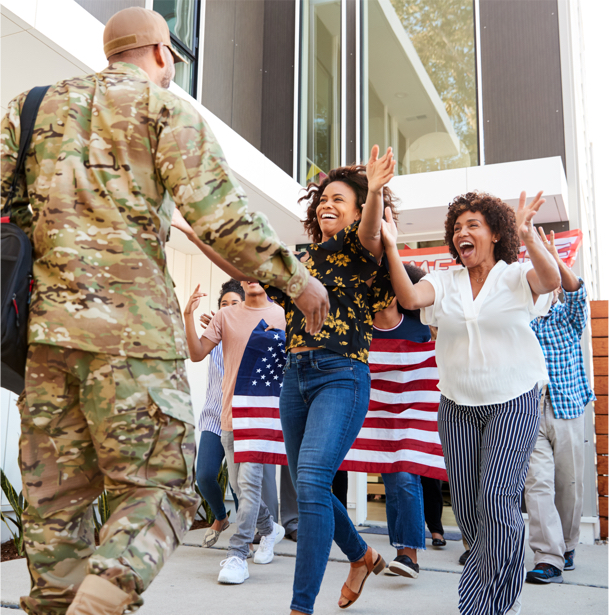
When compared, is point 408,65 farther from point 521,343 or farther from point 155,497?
point 155,497

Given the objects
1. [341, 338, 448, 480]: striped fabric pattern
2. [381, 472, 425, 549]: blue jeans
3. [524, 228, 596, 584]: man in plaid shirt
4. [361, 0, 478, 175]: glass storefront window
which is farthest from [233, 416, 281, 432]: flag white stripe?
[361, 0, 478, 175]: glass storefront window

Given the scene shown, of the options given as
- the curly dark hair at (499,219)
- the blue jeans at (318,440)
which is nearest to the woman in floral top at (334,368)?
the blue jeans at (318,440)

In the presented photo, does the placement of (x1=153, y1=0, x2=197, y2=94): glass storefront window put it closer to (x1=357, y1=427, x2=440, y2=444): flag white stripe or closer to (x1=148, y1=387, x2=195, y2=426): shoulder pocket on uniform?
(x1=357, y1=427, x2=440, y2=444): flag white stripe

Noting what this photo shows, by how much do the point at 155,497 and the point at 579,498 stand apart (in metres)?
3.51

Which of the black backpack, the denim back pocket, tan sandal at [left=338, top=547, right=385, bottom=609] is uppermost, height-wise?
the black backpack

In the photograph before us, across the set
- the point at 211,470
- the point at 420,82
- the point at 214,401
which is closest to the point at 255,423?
the point at 211,470

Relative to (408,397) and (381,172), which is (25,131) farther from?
(408,397)

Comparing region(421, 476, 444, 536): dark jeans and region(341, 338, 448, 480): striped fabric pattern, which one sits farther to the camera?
region(421, 476, 444, 536): dark jeans

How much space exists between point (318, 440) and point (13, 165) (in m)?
1.39

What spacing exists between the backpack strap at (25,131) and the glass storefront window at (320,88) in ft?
22.8

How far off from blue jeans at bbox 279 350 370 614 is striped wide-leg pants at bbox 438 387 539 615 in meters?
0.46

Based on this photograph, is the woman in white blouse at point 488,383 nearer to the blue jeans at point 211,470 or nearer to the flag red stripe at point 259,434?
the flag red stripe at point 259,434

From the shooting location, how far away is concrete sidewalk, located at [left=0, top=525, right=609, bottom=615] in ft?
9.49

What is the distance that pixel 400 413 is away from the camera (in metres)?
4.12
